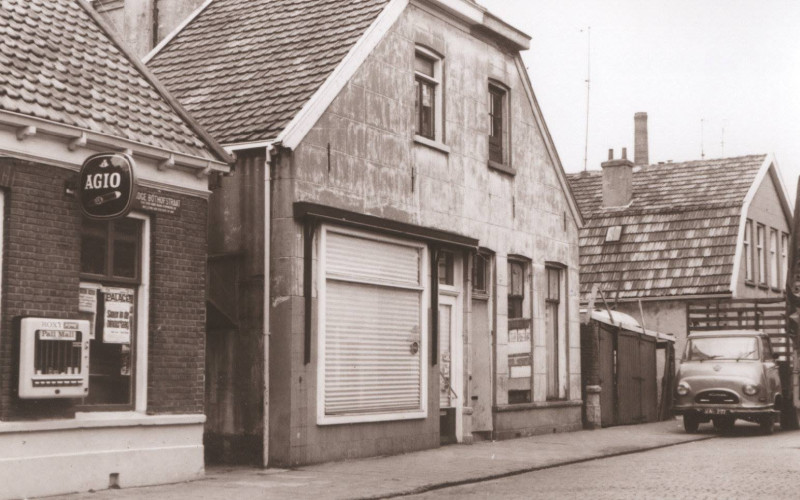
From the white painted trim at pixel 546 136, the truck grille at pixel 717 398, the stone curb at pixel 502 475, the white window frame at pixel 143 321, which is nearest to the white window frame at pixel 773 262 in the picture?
the white painted trim at pixel 546 136

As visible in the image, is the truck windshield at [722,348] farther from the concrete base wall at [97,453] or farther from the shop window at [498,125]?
the concrete base wall at [97,453]

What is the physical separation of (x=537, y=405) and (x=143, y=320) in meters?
9.97

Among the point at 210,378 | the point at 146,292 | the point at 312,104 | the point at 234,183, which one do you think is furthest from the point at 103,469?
the point at 312,104

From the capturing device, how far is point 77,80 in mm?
13055

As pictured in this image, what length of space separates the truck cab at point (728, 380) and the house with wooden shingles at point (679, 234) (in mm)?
7073

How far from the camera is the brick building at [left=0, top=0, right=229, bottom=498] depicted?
11.5 m

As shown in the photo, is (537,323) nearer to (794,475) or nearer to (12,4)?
(794,475)

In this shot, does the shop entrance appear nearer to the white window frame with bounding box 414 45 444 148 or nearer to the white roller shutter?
the white roller shutter

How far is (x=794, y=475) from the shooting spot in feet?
46.5

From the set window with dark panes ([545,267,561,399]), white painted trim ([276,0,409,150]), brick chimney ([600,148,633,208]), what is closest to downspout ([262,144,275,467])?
white painted trim ([276,0,409,150])

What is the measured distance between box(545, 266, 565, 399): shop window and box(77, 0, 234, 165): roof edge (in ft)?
31.9

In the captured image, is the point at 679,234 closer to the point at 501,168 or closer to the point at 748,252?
the point at 748,252

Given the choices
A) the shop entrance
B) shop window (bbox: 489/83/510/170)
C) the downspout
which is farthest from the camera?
shop window (bbox: 489/83/510/170)

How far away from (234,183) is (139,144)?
2.78 metres
